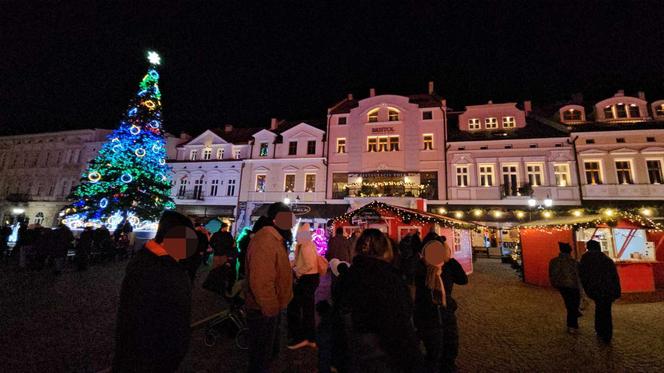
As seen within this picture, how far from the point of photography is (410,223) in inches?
523

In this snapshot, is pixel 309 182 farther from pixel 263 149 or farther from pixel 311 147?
pixel 263 149

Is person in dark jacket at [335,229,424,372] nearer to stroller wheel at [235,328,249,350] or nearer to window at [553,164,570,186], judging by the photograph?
stroller wheel at [235,328,249,350]

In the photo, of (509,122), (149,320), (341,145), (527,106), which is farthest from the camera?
(527,106)

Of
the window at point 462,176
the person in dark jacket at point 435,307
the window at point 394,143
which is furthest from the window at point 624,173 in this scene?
the person in dark jacket at point 435,307

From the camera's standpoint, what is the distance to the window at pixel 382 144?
2302 cm

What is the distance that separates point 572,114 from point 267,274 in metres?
27.4

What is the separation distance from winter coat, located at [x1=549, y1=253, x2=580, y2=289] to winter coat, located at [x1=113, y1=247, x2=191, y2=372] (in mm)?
7161

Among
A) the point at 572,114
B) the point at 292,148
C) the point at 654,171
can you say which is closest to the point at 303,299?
the point at 292,148

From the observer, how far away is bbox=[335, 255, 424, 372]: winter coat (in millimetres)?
1997

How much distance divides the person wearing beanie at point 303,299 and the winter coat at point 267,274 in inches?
68.0

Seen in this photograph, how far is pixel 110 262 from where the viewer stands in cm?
1388

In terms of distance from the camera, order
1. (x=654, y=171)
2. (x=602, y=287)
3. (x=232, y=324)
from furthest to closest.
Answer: (x=654, y=171)
(x=602, y=287)
(x=232, y=324)

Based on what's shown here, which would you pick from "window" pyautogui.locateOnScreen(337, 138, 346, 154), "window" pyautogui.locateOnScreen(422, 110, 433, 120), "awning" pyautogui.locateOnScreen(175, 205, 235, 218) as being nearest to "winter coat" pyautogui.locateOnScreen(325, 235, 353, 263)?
"window" pyautogui.locateOnScreen(337, 138, 346, 154)

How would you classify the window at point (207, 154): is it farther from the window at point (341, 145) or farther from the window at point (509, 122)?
the window at point (509, 122)
